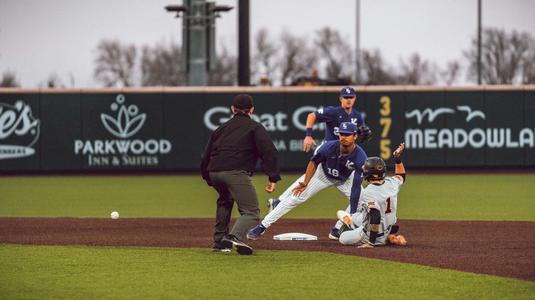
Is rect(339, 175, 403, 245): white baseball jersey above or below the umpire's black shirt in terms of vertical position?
below

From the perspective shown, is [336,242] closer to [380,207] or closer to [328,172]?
[328,172]

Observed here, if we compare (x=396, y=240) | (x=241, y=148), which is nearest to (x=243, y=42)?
(x=396, y=240)

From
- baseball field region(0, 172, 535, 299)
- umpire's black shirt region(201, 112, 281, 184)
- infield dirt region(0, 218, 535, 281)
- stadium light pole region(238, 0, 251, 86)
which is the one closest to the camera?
baseball field region(0, 172, 535, 299)

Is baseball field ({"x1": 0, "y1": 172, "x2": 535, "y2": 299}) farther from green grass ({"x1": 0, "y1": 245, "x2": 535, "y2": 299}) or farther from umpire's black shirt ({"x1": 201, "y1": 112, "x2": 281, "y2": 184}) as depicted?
umpire's black shirt ({"x1": 201, "y1": 112, "x2": 281, "y2": 184})

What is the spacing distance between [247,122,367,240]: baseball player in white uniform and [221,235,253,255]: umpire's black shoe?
46.8 inches

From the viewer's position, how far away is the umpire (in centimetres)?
1184

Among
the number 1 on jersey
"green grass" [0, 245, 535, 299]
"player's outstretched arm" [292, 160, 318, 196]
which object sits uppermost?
"player's outstretched arm" [292, 160, 318, 196]

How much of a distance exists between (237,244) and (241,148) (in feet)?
3.33

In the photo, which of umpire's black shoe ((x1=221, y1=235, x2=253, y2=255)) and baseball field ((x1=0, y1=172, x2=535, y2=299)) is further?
umpire's black shoe ((x1=221, y1=235, x2=253, y2=255))

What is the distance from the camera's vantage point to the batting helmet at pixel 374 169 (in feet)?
41.1

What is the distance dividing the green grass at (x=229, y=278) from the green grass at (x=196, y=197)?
635 centimetres

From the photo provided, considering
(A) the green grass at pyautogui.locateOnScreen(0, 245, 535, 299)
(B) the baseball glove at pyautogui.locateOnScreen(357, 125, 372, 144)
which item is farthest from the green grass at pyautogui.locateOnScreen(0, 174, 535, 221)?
(A) the green grass at pyautogui.locateOnScreen(0, 245, 535, 299)

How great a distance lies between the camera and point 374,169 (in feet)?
41.1

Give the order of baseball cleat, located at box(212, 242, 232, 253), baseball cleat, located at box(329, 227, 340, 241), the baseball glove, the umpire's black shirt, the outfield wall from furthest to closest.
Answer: the outfield wall → the baseball glove → baseball cleat, located at box(329, 227, 340, 241) → baseball cleat, located at box(212, 242, 232, 253) → the umpire's black shirt
